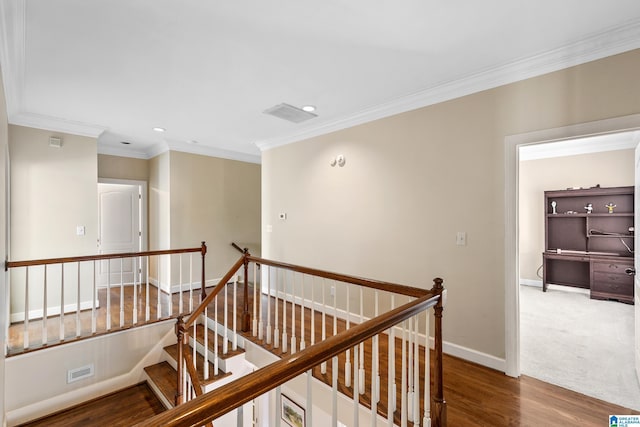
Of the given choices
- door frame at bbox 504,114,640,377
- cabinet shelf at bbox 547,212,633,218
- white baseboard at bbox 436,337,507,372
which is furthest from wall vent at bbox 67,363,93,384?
cabinet shelf at bbox 547,212,633,218

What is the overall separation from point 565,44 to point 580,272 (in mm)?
4987

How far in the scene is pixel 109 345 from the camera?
345cm

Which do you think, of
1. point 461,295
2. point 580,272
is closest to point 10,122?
point 461,295

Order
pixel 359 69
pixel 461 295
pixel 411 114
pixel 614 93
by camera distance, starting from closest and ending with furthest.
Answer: pixel 614 93, pixel 359 69, pixel 461 295, pixel 411 114

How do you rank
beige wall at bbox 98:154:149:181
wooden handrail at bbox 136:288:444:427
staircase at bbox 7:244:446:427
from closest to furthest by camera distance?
wooden handrail at bbox 136:288:444:427
staircase at bbox 7:244:446:427
beige wall at bbox 98:154:149:181

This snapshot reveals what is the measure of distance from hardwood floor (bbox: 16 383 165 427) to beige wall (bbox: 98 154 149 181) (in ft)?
12.1

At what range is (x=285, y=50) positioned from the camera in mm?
2305

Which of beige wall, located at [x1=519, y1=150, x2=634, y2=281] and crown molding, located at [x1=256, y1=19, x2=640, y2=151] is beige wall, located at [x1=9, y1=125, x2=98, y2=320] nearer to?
crown molding, located at [x1=256, y1=19, x2=640, y2=151]

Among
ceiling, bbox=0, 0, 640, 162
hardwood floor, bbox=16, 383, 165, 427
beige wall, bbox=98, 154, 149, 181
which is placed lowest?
hardwood floor, bbox=16, 383, 165, 427

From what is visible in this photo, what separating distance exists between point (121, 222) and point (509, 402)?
6.29 metres

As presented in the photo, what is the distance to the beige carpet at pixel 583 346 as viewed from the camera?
2.38m

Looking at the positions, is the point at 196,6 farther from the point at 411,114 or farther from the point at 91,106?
the point at 91,106

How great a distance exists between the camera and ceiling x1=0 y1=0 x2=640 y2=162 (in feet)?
6.10

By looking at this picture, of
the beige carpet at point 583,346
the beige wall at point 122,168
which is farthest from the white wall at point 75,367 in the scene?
the beige carpet at point 583,346
